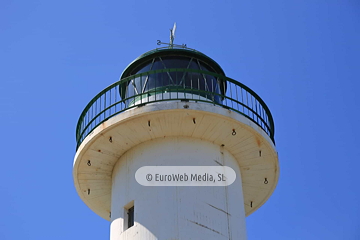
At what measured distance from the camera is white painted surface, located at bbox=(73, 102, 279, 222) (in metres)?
16.9

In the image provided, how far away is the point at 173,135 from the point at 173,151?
0.46m

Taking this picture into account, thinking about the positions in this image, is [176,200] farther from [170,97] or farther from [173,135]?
[170,97]

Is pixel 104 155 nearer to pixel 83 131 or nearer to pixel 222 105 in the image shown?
pixel 83 131

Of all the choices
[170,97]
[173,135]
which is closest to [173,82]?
[170,97]

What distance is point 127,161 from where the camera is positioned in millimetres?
17688

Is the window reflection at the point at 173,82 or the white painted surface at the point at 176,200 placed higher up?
the window reflection at the point at 173,82

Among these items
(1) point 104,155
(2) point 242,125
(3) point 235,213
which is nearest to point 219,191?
(3) point 235,213

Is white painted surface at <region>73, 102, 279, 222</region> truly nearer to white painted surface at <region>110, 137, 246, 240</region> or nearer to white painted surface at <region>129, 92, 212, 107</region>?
white painted surface at <region>110, 137, 246, 240</region>

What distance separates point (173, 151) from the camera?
17.2 meters

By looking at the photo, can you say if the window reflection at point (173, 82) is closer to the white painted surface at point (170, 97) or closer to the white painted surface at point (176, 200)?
the white painted surface at point (170, 97)

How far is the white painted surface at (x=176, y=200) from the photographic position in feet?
52.5

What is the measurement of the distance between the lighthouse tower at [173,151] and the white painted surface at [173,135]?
2 cm

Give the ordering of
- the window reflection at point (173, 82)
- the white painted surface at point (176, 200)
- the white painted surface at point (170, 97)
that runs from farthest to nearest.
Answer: the window reflection at point (173, 82), the white painted surface at point (170, 97), the white painted surface at point (176, 200)

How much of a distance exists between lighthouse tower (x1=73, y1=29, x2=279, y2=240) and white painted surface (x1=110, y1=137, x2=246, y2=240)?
2cm
